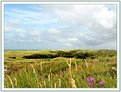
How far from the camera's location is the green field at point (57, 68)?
3203 millimetres

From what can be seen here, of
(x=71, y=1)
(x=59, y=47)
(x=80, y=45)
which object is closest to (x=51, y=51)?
(x=59, y=47)

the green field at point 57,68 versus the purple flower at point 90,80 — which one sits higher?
the green field at point 57,68

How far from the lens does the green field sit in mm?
3203

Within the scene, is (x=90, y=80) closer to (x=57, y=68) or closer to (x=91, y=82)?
(x=91, y=82)

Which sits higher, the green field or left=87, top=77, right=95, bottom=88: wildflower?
the green field

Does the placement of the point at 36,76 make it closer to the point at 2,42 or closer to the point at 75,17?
the point at 2,42

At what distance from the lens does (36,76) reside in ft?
10.7

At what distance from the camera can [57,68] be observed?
3277 millimetres

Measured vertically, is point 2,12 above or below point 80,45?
above

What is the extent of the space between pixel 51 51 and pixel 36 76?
0.92 feet

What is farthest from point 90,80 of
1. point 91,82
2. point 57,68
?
point 57,68

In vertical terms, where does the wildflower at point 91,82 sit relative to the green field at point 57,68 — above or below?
below

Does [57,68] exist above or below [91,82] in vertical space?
above

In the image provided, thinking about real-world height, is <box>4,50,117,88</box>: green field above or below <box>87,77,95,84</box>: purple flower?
above
